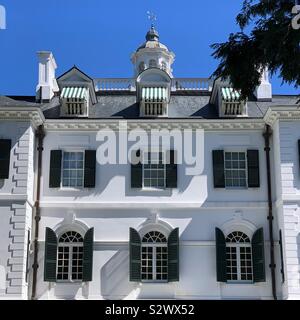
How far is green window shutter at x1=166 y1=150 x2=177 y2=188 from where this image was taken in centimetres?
2277

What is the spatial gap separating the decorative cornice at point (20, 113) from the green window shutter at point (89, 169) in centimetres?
240

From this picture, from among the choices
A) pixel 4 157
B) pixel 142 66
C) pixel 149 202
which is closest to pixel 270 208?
pixel 149 202

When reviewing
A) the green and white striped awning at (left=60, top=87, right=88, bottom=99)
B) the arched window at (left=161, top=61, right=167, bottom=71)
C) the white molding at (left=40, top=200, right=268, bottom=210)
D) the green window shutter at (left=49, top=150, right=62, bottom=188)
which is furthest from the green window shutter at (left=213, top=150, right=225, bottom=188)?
the arched window at (left=161, top=61, right=167, bottom=71)

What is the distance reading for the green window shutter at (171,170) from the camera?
2277 centimetres

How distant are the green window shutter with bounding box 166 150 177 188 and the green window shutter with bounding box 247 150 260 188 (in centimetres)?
284

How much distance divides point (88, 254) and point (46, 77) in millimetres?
8417

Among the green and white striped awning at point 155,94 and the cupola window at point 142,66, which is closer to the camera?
the green and white striped awning at point 155,94

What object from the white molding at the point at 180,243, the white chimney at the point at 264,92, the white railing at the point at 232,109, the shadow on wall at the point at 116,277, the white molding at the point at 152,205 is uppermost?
the white chimney at the point at 264,92

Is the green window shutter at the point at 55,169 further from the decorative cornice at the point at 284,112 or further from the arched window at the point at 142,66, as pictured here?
the arched window at the point at 142,66

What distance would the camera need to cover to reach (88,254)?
2181 centimetres

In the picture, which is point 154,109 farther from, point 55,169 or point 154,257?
point 154,257

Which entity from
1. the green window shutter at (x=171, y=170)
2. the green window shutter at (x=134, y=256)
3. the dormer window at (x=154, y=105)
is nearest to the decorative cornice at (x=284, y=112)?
the green window shutter at (x=171, y=170)

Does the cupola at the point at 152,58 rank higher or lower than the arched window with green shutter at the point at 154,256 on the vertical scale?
higher

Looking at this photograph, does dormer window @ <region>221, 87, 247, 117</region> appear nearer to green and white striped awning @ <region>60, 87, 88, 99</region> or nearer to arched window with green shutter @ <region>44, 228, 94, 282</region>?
green and white striped awning @ <region>60, 87, 88, 99</region>
